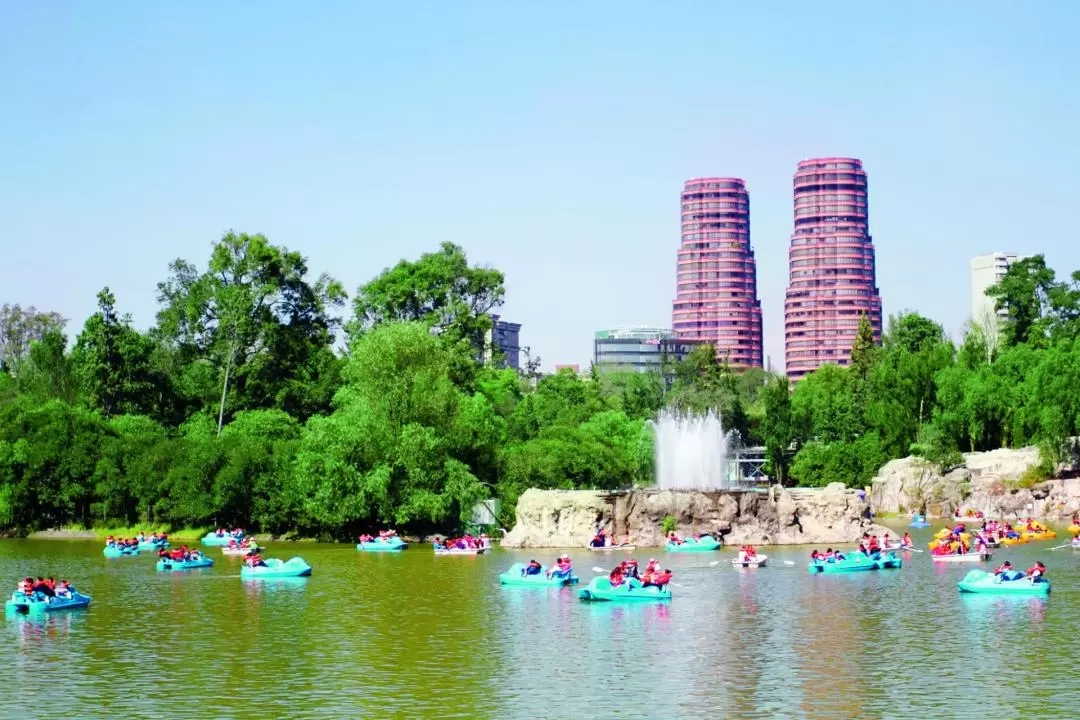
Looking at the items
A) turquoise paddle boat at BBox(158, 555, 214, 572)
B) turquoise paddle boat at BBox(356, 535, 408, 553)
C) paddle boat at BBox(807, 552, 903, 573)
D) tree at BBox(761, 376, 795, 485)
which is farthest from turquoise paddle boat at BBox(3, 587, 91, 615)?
tree at BBox(761, 376, 795, 485)

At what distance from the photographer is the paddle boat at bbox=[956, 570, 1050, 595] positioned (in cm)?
4716

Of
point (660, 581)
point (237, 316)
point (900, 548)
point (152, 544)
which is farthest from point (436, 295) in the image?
point (660, 581)

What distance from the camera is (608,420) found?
9819 centimetres

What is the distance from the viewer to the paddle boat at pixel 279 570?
182 ft

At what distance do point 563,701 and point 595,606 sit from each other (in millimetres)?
16320

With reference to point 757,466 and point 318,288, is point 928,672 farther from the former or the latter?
point 757,466

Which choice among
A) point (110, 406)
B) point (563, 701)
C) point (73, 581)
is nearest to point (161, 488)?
point (110, 406)

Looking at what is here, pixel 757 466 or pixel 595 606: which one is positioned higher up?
pixel 757 466

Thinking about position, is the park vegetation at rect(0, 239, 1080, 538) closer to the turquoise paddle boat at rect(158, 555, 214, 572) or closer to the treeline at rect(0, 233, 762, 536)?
the treeline at rect(0, 233, 762, 536)

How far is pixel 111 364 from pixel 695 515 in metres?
43.4

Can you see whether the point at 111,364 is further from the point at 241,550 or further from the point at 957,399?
the point at 957,399

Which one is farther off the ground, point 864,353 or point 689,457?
point 864,353

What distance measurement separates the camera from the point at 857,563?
56.4 m

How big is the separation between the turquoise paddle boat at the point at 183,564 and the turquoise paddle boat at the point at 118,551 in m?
8.36
